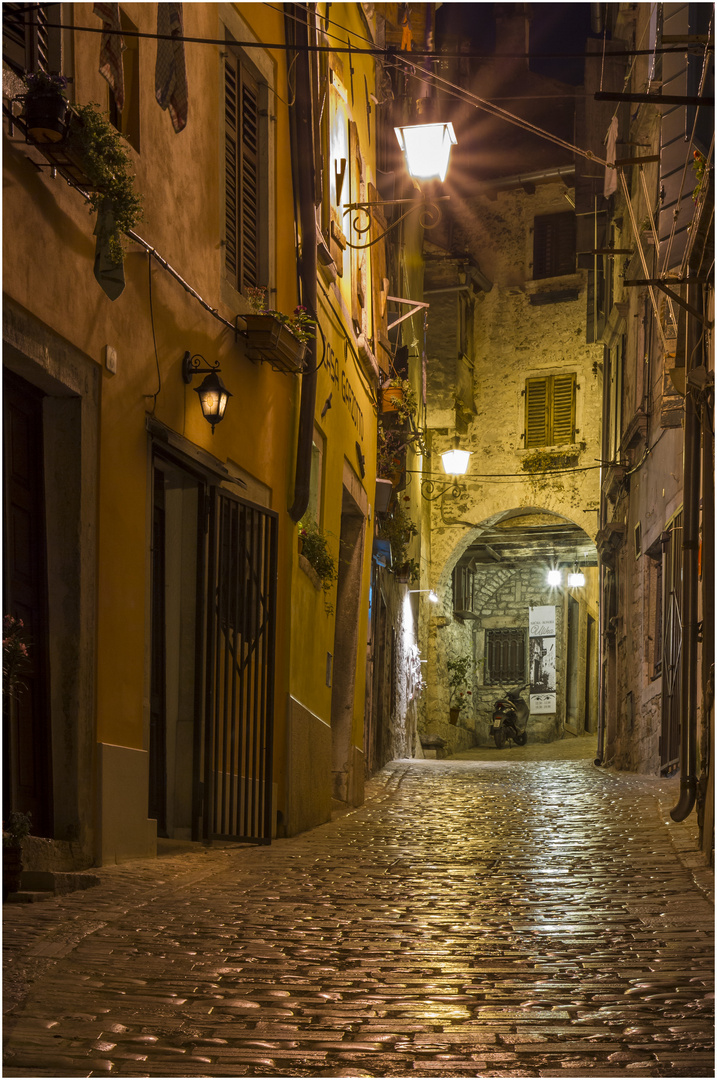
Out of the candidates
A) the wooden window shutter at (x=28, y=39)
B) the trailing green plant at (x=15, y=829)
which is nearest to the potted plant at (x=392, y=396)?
the wooden window shutter at (x=28, y=39)

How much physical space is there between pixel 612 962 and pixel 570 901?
4.24ft

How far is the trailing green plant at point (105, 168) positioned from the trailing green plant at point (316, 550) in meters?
4.11

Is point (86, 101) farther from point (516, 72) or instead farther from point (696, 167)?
point (516, 72)

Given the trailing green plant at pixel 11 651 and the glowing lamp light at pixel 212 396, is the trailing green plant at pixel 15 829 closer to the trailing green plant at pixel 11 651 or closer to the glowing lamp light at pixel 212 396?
the trailing green plant at pixel 11 651

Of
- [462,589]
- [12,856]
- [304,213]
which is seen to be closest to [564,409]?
[462,589]

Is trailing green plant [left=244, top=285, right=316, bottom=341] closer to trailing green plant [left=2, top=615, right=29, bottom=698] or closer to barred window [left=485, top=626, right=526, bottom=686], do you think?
trailing green plant [left=2, top=615, right=29, bottom=698]

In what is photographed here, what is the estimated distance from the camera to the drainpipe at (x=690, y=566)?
8.97 m

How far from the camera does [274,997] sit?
389 centimetres

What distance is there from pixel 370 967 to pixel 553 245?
2325 centimetres

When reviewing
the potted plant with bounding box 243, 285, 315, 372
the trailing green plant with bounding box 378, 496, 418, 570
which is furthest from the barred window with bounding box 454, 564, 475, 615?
the potted plant with bounding box 243, 285, 315, 372

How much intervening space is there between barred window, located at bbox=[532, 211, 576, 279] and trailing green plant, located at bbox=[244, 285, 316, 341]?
17.5m

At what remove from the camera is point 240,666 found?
7.89 m

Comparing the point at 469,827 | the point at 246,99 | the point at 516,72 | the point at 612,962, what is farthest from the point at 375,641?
the point at 516,72

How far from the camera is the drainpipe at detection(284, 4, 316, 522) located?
29.9ft
